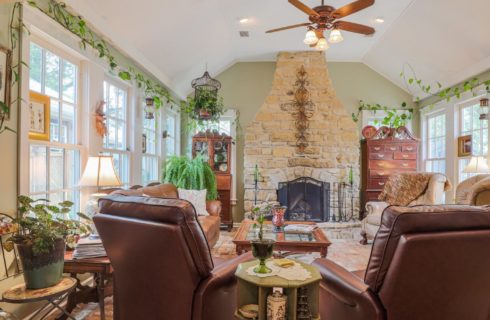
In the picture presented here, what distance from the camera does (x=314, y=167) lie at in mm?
5859

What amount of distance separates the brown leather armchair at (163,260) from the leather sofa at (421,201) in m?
3.14

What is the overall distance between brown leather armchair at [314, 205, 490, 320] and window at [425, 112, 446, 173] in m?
4.50

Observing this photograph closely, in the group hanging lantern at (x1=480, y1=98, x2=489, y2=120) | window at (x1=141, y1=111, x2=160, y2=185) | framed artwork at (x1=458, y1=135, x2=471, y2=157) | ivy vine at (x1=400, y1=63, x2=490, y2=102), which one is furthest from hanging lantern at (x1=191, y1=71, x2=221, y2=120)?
framed artwork at (x1=458, y1=135, x2=471, y2=157)

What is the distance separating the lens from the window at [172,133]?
215 inches

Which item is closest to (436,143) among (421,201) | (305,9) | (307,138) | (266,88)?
(421,201)

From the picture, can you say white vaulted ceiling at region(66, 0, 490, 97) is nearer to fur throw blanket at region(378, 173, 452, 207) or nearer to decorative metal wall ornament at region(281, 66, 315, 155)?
decorative metal wall ornament at region(281, 66, 315, 155)

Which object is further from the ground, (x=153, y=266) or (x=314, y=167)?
(x=314, y=167)

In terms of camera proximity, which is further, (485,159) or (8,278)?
(485,159)

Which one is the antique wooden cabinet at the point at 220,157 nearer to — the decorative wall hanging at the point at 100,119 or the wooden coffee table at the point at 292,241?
the wooden coffee table at the point at 292,241

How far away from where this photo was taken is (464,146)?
469 centimetres

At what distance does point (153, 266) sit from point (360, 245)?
12.0 ft

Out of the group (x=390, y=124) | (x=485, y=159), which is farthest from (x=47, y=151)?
(x=390, y=124)

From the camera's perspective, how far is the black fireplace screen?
228 inches

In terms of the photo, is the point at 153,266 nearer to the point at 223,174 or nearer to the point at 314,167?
the point at 223,174
